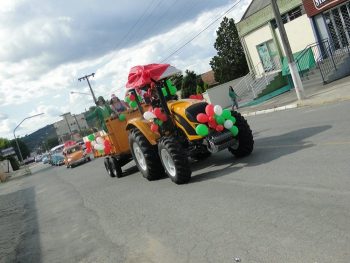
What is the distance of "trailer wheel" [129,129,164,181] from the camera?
36.5 feet

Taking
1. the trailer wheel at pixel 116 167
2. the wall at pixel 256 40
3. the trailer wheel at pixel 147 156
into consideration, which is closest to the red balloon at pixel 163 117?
the trailer wheel at pixel 147 156

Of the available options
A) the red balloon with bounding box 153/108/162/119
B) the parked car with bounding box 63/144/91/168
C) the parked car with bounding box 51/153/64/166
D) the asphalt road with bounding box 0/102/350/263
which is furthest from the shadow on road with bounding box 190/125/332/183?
the parked car with bounding box 51/153/64/166

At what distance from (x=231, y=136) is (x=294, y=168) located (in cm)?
200

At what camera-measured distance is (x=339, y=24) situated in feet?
86.2

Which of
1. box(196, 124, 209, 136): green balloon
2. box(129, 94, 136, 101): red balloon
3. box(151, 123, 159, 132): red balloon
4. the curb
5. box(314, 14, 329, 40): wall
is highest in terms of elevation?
box(314, 14, 329, 40): wall

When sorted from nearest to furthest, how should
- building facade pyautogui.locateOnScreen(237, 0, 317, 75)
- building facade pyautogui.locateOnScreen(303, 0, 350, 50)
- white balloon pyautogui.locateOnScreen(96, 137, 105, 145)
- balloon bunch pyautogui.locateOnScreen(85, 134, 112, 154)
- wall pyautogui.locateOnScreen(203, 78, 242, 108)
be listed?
balloon bunch pyautogui.locateOnScreen(85, 134, 112, 154), white balloon pyautogui.locateOnScreen(96, 137, 105, 145), building facade pyautogui.locateOnScreen(303, 0, 350, 50), building facade pyautogui.locateOnScreen(237, 0, 317, 75), wall pyautogui.locateOnScreen(203, 78, 242, 108)

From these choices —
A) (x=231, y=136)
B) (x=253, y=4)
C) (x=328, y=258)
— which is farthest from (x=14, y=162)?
(x=328, y=258)

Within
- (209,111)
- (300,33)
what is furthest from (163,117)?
(300,33)

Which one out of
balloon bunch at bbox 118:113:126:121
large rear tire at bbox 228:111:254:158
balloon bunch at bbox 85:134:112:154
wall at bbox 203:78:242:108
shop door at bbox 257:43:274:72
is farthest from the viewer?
wall at bbox 203:78:242:108

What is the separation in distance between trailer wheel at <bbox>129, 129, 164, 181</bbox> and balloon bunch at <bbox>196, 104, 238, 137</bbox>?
1785 millimetres

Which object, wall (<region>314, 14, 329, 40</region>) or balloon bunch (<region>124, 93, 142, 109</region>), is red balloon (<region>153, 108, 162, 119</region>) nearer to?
balloon bunch (<region>124, 93, 142, 109</region>)

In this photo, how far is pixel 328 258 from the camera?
4.48 m

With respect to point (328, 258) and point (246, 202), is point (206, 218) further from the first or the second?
point (328, 258)

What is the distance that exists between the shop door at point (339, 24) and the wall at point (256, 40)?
684 centimetres
